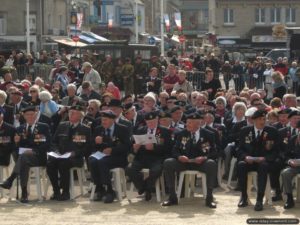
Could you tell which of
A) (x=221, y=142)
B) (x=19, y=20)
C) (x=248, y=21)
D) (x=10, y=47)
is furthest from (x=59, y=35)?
(x=221, y=142)

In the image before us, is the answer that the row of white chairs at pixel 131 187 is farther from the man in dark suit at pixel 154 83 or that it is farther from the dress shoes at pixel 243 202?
the man in dark suit at pixel 154 83

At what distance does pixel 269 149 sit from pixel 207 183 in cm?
111

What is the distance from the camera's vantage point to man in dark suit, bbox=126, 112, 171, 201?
12688 mm

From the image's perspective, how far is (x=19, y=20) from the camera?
64188 millimetres

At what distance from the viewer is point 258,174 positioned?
471 inches

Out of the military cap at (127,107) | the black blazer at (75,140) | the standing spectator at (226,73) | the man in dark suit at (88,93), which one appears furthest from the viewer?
the standing spectator at (226,73)

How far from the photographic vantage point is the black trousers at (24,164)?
501 inches

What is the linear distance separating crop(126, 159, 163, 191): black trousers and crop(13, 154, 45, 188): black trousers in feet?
5.16

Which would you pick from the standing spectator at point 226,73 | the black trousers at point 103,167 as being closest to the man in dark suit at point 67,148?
the black trousers at point 103,167

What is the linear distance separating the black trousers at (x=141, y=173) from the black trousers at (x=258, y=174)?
133cm

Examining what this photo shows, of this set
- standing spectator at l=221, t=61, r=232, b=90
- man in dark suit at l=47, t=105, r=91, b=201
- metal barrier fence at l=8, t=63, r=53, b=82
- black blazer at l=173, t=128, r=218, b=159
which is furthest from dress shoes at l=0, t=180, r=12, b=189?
metal barrier fence at l=8, t=63, r=53, b=82

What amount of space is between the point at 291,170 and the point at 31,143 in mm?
4332

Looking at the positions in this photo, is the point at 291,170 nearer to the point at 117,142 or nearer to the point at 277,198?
the point at 277,198

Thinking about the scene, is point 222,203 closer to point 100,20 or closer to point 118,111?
point 118,111
